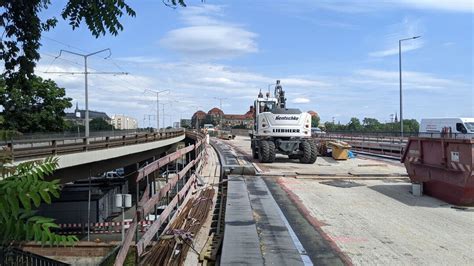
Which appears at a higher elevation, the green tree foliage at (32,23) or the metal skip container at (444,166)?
the green tree foliage at (32,23)

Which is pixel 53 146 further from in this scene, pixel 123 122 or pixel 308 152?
pixel 123 122

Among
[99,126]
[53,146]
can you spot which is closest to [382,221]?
[53,146]

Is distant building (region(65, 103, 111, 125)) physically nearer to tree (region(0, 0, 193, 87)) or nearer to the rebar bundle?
the rebar bundle

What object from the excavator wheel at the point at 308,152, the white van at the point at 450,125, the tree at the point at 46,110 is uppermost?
the tree at the point at 46,110

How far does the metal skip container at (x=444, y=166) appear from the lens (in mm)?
13523

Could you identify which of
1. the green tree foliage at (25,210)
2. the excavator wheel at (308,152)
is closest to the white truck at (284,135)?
the excavator wheel at (308,152)

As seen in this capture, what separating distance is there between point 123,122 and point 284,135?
12711 cm

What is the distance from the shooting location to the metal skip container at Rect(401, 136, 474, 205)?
13.5 meters

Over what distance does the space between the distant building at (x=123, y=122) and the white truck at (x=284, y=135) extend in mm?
123428

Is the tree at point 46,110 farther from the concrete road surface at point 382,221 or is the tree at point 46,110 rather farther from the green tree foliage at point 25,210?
the green tree foliage at point 25,210

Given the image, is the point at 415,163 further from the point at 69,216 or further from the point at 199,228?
the point at 69,216

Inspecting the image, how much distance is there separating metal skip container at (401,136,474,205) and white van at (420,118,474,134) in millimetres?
21235

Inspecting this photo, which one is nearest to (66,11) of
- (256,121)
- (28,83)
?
(28,83)

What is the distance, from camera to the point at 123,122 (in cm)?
14938
